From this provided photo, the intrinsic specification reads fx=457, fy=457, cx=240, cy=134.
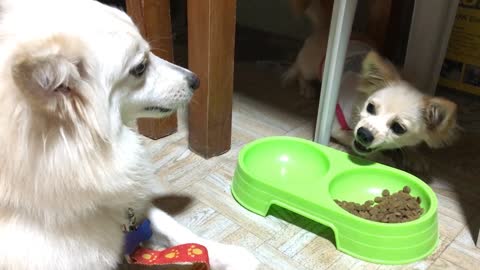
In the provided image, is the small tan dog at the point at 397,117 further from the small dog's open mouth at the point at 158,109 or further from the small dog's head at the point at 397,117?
the small dog's open mouth at the point at 158,109

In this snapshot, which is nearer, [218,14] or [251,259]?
[251,259]

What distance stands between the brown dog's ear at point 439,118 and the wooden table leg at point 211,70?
0.58 meters

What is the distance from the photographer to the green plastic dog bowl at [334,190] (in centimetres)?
107

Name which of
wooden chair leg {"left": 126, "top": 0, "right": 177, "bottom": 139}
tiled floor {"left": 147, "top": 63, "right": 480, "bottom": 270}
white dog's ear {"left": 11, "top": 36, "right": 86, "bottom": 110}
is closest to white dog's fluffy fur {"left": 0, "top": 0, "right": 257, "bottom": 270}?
white dog's ear {"left": 11, "top": 36, "right": 86, "bottom": 110}

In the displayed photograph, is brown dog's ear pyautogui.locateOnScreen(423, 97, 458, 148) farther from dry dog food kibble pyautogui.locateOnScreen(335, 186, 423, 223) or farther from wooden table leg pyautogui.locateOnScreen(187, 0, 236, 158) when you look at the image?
wooden table leg pyautogui.locateOnScreen(187, 0, 236, 158)

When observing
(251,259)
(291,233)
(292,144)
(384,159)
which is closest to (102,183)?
(251,259)

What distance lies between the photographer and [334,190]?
1.26 meters

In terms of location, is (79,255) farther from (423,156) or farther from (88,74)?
(423,156)

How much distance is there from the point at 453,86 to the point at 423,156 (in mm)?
555

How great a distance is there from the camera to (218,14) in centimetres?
125

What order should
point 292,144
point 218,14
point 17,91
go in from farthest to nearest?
1. point 292,144
2. point 218,14
3. point 17,91

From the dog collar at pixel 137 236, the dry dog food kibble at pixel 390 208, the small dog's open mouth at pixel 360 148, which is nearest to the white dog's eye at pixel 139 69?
the dog collar at pixel 137 236

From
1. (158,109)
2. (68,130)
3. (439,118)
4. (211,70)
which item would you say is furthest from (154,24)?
(439,118)

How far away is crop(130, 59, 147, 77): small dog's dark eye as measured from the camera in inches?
33.4
